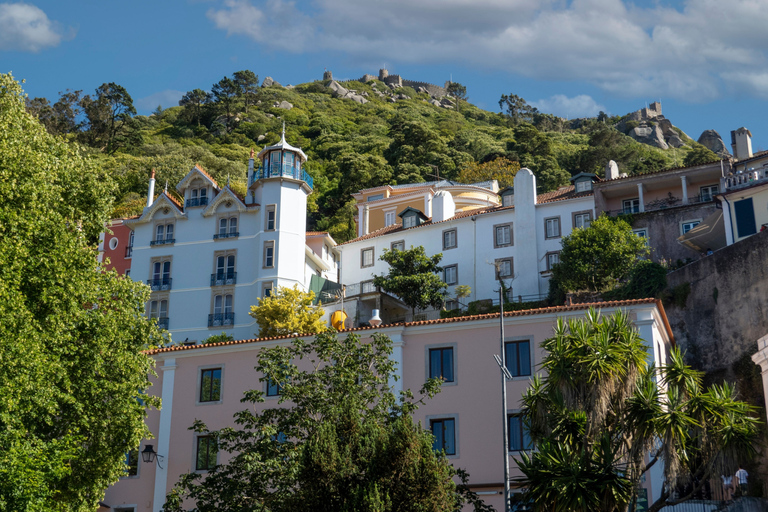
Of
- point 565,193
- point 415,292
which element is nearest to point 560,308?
point 415,292

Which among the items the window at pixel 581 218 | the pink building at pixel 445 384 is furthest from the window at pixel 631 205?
the pink building at pixel 445 384

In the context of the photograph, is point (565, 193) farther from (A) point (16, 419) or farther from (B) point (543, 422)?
(A) point (16, 419)

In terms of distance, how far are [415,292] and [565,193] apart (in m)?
14.8

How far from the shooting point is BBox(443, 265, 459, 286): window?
57.4 meters

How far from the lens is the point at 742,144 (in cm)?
5772

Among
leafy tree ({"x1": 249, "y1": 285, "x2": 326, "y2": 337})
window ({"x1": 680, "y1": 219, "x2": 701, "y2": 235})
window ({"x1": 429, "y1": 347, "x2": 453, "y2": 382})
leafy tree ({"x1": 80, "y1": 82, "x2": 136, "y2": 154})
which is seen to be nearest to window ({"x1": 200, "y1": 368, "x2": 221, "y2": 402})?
window ({"x1": 429, "y1": 347, "x2": 453, "y2": 382})

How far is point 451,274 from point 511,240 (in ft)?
15.4

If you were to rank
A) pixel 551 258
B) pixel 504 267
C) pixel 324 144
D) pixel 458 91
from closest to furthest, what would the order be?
pixel 551 258 < pixel 504 267 < pixel 324 144 < pixel 458 91

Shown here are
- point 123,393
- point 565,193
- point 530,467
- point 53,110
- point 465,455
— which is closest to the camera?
point 530,467

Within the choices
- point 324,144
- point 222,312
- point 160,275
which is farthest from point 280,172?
point 324,144

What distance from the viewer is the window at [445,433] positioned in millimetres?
28828

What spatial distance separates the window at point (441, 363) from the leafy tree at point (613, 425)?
26.5 ft

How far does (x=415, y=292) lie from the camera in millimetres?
52375

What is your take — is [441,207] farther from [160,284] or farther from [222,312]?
[160,284]
